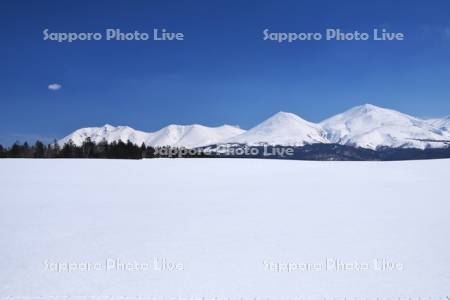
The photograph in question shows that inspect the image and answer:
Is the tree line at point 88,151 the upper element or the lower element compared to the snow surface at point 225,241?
upper

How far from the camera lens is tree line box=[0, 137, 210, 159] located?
81875 millimetres

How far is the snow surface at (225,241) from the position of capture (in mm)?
7715

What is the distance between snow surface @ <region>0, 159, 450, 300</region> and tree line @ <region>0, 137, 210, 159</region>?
58357 millimetres

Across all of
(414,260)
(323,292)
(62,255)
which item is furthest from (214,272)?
(414,260)

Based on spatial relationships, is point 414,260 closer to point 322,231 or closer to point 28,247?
point 322,231

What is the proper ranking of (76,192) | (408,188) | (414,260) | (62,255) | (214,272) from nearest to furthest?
(214,272)
(414,260)
(62,255)
(76,192)
(408,188)

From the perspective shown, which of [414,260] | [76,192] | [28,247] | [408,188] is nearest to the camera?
[414,260]

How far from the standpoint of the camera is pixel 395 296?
732 centimetres

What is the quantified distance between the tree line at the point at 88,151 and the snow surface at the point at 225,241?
5836 centimetres

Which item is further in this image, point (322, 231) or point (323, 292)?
point (322, 231)

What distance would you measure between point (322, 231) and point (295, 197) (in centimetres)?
739

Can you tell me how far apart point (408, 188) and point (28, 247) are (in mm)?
20271

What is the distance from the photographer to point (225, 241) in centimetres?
1071

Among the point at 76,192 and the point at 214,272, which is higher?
the point at 76,192
